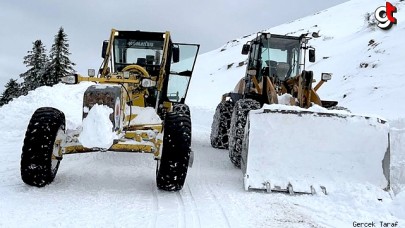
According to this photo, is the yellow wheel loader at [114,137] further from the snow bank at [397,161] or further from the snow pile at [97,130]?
the snow bank at [397,161]

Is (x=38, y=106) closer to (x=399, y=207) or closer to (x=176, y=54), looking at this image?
(x=176, y=54)

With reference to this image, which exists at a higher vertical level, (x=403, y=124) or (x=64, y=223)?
(x=403, y=124)

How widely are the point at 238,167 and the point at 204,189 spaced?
6.23 ft

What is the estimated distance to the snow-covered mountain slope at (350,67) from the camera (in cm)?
1834

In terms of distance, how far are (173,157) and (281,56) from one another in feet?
16.3

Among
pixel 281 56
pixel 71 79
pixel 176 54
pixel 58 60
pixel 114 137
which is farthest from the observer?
pixel 58 60

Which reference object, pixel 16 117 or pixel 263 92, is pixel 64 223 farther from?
pixel 16 117

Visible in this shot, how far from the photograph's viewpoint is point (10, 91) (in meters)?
39.7

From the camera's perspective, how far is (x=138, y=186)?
6.46m

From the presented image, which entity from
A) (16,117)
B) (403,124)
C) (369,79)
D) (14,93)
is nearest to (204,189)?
(403,124)

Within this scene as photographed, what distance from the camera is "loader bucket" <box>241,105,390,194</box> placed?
6.45 m

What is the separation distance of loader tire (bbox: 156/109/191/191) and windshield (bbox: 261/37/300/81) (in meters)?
4.38

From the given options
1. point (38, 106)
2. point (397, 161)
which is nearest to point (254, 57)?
point (397, 161)

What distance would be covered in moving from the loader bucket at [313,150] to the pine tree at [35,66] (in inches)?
1399
